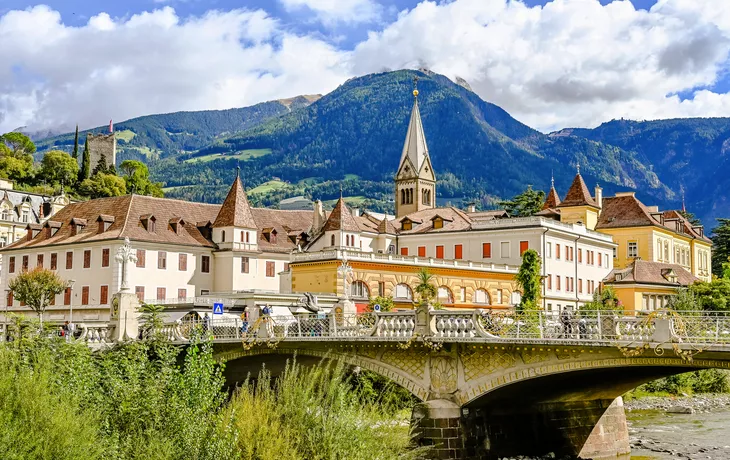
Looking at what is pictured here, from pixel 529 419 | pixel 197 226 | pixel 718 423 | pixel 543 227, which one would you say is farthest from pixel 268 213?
pixel 529 419

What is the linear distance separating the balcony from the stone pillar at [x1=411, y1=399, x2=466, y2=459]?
3947 centimetres

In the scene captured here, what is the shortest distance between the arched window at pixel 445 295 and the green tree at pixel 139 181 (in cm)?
7067

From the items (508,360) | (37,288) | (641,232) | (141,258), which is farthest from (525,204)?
(508,360)

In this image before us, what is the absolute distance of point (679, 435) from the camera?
48.7m

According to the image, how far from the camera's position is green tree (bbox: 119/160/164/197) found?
5778 inches

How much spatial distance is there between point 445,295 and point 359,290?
8502 mm

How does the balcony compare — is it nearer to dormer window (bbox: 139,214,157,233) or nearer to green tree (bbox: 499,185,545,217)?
dormer window (bbox: 139,214,157,233)

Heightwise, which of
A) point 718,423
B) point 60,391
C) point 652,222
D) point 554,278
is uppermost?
point 652,222

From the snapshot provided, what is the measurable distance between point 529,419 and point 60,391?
753 inches

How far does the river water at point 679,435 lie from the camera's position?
42656mm

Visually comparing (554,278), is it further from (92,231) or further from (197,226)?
(92,231)

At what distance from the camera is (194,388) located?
2559 centimetres

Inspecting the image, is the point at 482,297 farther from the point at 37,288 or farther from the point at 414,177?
the point at 414,177

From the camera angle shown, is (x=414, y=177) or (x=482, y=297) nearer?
(x=482, y=297)
